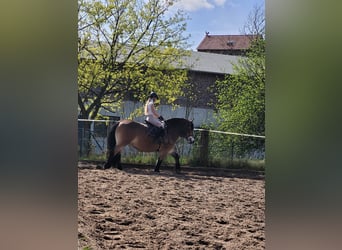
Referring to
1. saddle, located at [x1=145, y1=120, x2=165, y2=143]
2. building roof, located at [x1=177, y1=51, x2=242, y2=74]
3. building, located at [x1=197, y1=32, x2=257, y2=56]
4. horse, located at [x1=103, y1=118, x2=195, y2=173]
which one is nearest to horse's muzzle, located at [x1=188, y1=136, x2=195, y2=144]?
horse, located at [x1=103, y1=118, x2=195, y2=173]

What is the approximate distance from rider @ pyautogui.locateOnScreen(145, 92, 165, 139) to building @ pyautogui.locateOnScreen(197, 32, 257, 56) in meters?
0.56

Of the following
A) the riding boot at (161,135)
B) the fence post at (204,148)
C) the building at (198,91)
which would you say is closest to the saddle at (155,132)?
the riding boot at (161,135)

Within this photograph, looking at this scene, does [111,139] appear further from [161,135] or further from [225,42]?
[225,42]

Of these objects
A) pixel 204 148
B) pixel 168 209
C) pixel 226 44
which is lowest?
pixel 168 209

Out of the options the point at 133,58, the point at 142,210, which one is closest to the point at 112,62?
the point at 133,58

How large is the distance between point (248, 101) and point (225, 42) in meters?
0.53

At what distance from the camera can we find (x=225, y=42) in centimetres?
333

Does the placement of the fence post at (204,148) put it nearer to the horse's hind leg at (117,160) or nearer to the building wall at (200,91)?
the building wall at (200,91)

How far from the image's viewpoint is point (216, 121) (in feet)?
11.1

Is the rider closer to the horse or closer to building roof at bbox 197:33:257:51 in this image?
the horse

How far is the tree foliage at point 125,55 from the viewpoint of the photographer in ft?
10.9

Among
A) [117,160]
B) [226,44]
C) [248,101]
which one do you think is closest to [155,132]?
[117,160]

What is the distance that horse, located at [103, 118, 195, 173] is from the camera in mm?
3396
